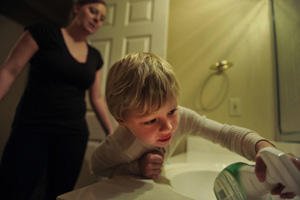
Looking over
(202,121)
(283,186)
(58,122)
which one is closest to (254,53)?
(202,121)

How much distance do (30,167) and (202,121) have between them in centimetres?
60

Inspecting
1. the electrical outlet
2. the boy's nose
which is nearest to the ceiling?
the electrical outlet

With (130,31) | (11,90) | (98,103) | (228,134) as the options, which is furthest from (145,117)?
(11,90)

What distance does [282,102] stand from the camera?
994 mm

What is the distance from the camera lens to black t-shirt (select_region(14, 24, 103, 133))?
0.86 meters

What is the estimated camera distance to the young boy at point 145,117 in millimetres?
410

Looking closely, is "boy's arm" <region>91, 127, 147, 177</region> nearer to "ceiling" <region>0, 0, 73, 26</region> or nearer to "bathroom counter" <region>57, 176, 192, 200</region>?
"bathroom counter" <region>57, 176, 192, 200</region>

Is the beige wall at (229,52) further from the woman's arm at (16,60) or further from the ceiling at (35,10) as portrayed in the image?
the ceiling at (35,10)

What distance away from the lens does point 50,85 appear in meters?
0.89

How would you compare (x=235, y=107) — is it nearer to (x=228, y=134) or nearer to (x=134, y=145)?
(x=228, y=134)

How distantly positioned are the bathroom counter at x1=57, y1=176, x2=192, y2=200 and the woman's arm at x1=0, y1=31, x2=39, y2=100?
55 centimetres

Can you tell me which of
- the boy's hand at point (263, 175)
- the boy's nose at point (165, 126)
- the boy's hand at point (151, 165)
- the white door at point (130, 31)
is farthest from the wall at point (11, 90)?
the boy's hand at point (263, 175)

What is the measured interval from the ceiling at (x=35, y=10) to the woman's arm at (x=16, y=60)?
1.65 metres

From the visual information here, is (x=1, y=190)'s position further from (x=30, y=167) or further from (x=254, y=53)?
(x=254, y=53)
